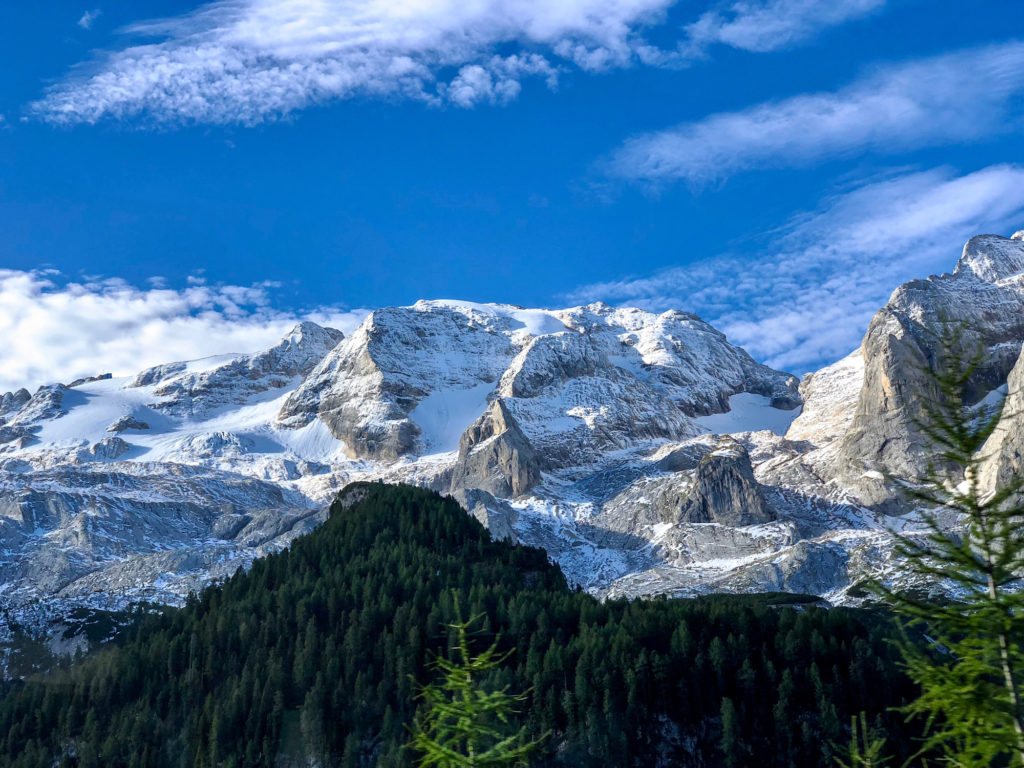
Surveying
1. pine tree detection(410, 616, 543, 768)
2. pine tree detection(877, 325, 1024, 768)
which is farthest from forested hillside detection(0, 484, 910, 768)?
pine tree detection(877, 325, 1024, 768)

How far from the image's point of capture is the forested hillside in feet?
408

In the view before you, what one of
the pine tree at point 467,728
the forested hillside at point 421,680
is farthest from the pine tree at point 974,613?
the forested hillside at point 421,680

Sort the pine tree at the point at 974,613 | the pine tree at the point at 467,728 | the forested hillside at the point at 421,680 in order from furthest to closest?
the forested hillside at the point at 421,680 → the pine tree at the point at 467,728 → the pine tree at the point at 974,613

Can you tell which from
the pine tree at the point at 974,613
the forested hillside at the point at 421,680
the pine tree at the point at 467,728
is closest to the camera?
the pine tree at the point at 974,613

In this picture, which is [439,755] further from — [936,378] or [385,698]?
[385,698]

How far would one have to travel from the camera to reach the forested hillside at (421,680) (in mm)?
124312

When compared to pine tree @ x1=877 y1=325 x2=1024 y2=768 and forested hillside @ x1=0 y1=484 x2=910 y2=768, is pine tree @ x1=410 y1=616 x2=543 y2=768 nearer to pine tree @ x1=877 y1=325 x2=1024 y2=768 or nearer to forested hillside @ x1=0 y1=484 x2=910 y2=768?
pine tree @ x1=877 y1=325 x2=1024 y2=768

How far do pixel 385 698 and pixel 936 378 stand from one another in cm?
12010

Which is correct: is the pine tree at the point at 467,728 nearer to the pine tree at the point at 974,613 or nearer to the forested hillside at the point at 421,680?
the pine tree at the point at 974,613

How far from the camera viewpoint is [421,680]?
141 metres

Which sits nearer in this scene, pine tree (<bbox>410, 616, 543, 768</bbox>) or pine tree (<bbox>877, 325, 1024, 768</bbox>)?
pine tree (<bbox>877, 325, 1024, 768</bbox>)

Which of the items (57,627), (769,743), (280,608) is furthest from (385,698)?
(57,627)

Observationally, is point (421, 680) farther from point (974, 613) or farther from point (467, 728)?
point (974, 613)

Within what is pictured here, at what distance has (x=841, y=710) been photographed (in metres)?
125
